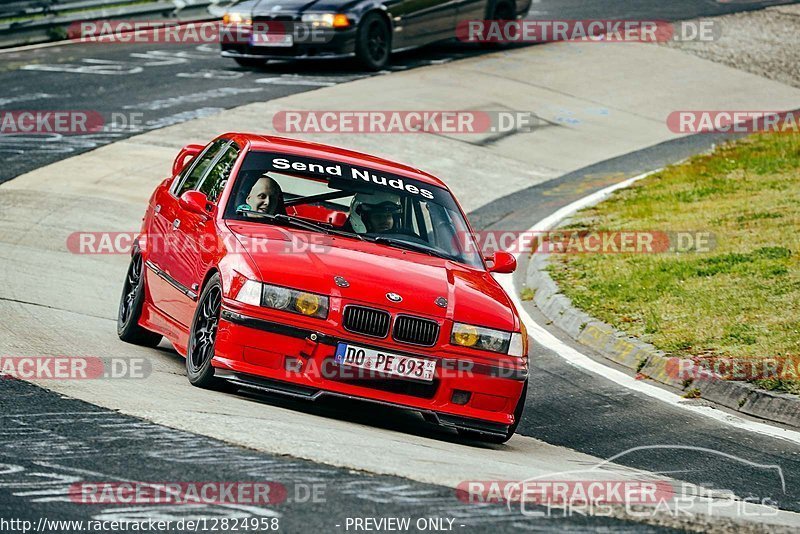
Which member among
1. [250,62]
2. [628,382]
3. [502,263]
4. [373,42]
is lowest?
[628,382]

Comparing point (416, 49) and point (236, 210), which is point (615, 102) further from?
point (236, 210)

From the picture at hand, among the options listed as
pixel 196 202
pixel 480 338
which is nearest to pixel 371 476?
pixel 480 338

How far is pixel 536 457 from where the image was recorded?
7539 mm

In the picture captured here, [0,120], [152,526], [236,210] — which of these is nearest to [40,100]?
[0,120]

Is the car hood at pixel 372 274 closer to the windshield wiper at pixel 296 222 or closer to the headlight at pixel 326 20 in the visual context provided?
the windshield wiper at pixel 296 222

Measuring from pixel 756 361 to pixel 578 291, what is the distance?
2.97m

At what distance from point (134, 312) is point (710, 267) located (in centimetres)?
568

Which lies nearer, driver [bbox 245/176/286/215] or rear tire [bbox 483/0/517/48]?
driver [bbox 245/176/286/215]

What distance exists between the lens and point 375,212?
8867 mm

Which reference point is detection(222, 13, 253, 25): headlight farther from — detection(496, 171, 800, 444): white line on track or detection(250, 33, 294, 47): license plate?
detection(496, 171, 800, 444): white line on track

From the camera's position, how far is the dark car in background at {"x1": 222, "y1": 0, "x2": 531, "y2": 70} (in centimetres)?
2216

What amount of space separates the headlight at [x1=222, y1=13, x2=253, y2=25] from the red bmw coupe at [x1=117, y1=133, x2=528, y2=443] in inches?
527

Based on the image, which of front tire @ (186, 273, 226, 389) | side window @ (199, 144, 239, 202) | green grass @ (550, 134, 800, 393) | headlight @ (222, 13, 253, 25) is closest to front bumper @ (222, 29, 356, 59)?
headlight @ (222, 13, 253, 25)

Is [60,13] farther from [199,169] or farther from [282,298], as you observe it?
[282,298]
